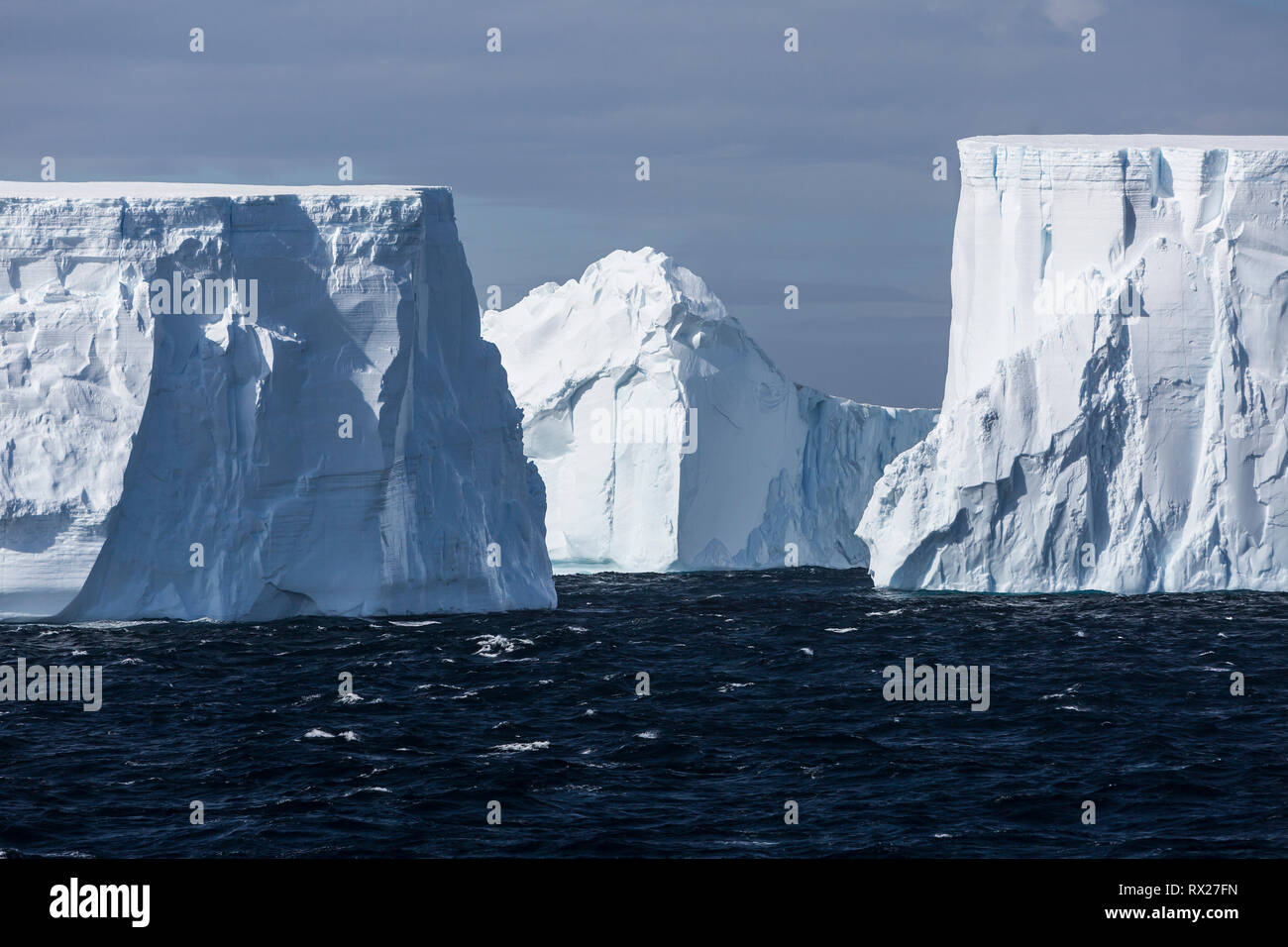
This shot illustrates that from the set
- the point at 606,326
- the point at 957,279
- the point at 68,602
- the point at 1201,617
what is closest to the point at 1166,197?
the point at 957,279

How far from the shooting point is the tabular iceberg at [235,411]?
26500 millimetres

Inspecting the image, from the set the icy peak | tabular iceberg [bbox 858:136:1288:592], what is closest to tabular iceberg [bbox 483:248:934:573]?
the icy peak

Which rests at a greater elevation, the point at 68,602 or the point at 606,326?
the point at 606,326

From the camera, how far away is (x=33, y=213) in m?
27.4

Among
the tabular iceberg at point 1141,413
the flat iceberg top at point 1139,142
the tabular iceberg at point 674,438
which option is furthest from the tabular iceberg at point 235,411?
the flat iceberg top at point 1139,142

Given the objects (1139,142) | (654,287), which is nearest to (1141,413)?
(1139,142)

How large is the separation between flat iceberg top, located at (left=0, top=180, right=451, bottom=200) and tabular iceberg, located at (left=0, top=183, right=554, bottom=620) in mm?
115

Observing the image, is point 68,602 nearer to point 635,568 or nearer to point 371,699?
point 371,699

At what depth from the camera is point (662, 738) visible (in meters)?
19.6

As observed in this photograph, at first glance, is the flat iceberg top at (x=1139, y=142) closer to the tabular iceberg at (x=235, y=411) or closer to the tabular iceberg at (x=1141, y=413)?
the tabular iceberg at (x=1141, y=413)

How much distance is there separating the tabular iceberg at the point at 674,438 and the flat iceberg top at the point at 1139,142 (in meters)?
7.56

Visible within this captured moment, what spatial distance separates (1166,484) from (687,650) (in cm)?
985

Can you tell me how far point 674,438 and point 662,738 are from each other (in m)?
18.8

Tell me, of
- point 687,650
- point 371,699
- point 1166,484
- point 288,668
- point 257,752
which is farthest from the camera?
point 1166,484
